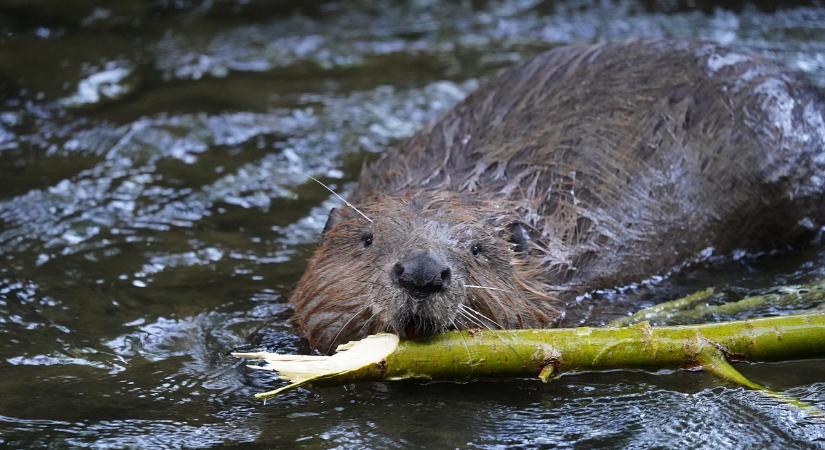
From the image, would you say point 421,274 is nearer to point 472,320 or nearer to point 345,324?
point 472,320

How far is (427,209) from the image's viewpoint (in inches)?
183

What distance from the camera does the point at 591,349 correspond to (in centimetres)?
411

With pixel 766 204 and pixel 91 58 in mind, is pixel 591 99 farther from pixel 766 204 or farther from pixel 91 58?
Answer: pixel 91 58

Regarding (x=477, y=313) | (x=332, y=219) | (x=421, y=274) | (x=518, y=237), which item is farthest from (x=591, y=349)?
(x=332, y=219)

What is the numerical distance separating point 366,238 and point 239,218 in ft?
5.83

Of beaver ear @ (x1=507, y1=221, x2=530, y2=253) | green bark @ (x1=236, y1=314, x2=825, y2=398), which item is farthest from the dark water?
beaver ear @ (x1=507, y1=221, x2=530, y2=253)

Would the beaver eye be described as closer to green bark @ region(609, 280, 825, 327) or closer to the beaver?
the beaver

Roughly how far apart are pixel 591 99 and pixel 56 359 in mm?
2548

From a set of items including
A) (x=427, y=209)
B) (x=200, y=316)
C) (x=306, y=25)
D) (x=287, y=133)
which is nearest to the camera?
(x=427, y=209)

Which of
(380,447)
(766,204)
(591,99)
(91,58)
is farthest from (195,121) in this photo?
(380,447)

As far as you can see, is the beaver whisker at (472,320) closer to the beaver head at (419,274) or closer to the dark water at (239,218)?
the beaver head at (419,274)

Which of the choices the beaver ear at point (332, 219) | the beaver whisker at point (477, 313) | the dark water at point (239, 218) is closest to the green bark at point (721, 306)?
the dark water at point (239, 218)

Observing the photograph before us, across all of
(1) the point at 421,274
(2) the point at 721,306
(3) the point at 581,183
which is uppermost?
(3) the point at 581,183

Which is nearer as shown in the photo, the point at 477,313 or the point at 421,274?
the point at 421,274
